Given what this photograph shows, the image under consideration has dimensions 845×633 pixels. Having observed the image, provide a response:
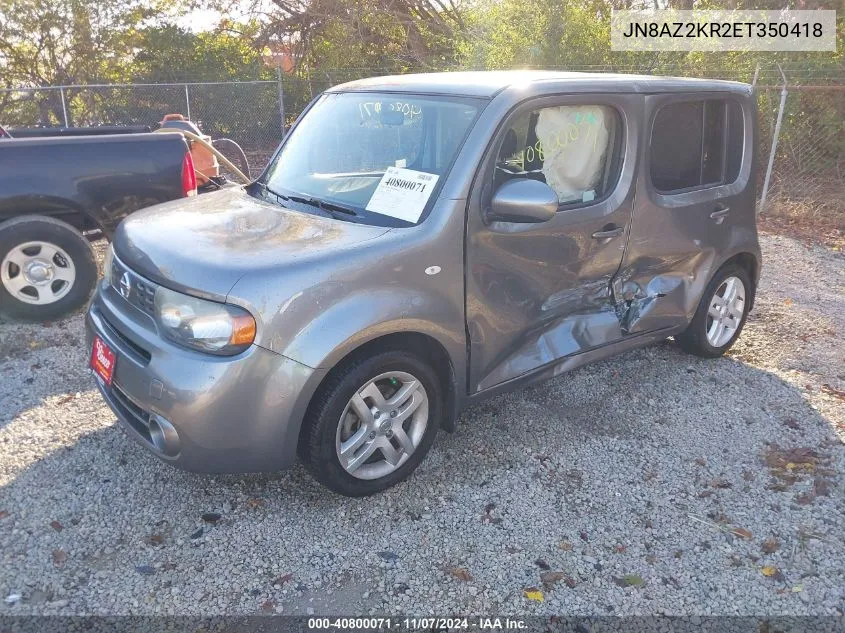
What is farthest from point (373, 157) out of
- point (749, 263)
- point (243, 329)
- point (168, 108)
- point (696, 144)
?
point (168, 108)

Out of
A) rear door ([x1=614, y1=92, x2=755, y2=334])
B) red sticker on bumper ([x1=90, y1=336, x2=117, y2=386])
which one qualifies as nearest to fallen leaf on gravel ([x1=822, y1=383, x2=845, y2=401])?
rear door ([x1=614, y1=92, x2=755, y2=334])

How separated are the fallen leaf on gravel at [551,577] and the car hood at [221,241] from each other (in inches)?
63.0

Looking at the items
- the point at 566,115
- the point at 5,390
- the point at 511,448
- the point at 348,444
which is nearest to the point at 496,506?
the point at 511,448

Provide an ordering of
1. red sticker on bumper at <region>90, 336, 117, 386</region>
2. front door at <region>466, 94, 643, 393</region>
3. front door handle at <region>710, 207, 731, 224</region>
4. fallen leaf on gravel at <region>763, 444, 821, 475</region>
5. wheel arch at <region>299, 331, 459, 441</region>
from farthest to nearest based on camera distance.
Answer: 1. front door handle at <region>710, 207, 731, 224</region>
2. fallen leaf on gravel at <region>763, 444, 821, 475</region>
3. front door at <region>466, 94, 643, 393</region>
4. red sticker on bumper at <region>90, 336, 117, 386</region>
5. wheel arch at <region>299, 331, 459, 441</region>

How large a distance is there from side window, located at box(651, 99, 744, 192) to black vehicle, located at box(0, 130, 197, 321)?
3.49 m

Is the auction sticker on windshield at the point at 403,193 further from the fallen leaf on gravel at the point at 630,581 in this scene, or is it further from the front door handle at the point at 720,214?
the front door handle at the point at 720,214

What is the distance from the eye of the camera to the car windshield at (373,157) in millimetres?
3217

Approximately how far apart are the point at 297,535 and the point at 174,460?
62 centimetres

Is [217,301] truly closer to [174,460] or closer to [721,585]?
[174,460]

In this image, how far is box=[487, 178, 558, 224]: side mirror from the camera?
3.08 m

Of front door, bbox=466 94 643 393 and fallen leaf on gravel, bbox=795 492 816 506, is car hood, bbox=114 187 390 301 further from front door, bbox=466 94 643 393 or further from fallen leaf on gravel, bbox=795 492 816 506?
fallen leaf on gravel, bbox=795 492 816 506

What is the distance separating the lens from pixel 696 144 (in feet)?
14.0

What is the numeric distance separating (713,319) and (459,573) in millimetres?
2932

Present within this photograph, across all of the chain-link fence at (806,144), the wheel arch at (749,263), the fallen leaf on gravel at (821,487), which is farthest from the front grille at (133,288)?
the chain-link fence at (806,144)
